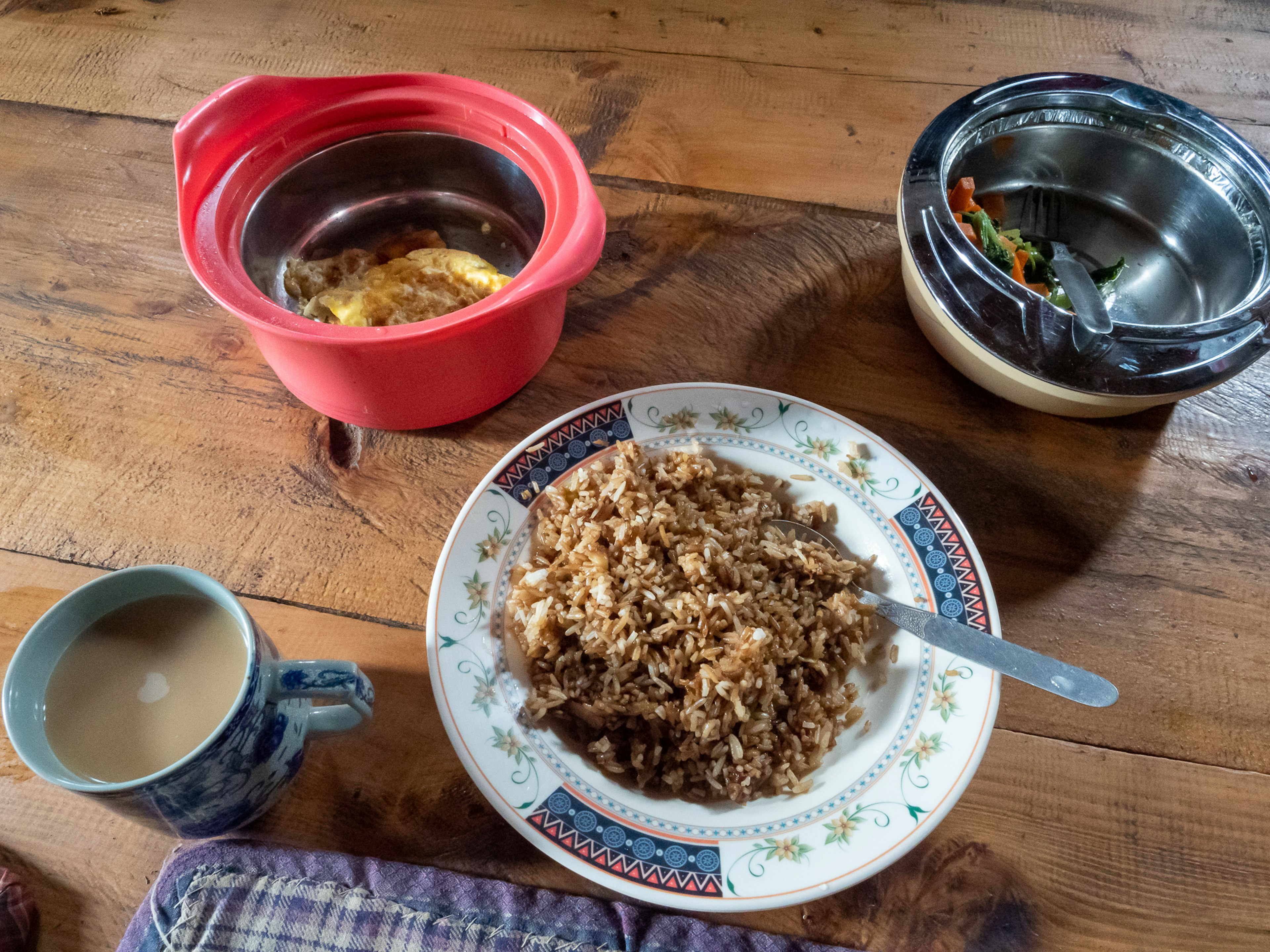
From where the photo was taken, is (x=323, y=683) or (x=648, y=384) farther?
(x=648, y=384)

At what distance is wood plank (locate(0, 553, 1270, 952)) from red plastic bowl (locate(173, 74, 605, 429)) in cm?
45

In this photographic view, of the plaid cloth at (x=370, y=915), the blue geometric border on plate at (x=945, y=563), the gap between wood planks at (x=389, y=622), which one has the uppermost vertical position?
the blue geometric border on plate at (x=945, y=563)

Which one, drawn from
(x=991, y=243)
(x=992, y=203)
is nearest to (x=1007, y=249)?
(x=991, y=243)

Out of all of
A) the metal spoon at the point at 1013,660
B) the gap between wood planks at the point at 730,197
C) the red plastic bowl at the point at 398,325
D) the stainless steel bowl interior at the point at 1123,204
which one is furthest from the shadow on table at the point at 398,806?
the stainless steel bowl interior at the point at 1123,204

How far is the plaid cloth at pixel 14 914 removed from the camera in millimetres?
925

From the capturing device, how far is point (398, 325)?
1.09 meters

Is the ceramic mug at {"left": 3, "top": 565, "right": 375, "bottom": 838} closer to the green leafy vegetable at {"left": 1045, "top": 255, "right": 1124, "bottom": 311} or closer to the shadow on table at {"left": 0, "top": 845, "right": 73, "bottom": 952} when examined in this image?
the shadow on table at {"left": 0, "top": 845, "right": 73, "bottom": 952}

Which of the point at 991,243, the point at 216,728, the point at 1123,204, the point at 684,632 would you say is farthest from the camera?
the point at 1123,204

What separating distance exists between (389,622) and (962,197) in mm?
1179

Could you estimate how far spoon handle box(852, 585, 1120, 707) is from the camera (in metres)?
0.96

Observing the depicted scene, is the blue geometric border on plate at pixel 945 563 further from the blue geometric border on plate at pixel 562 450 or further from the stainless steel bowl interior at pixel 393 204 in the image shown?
the stainless steel bowl interior at pixel 393 204

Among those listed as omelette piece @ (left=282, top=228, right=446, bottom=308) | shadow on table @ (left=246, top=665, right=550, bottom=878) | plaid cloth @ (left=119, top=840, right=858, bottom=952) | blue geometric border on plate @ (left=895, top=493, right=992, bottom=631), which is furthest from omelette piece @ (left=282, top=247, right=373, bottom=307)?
blue geometric border on plate @ (left=895, top=493, right=992, bottom=631)

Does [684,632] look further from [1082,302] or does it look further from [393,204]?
[393,204]

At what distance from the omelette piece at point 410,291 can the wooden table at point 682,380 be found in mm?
184
